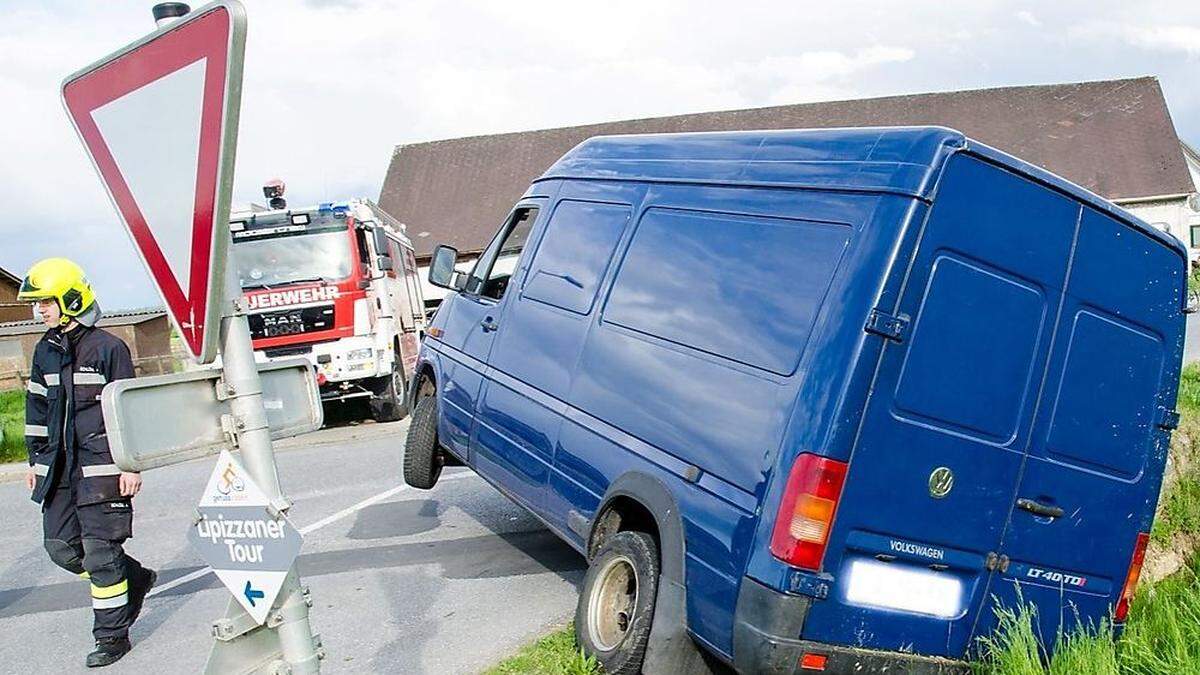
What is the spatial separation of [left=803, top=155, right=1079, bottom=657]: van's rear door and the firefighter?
3.65 m

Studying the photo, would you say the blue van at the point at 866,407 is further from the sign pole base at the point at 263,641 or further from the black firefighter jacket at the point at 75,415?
the black firefighter jacket at the point at 75,415

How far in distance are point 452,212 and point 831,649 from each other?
4033cm

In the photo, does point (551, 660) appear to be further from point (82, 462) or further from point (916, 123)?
point (916, 123)

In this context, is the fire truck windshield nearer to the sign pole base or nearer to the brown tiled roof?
the sign pole base

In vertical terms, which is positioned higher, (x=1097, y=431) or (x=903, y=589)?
(x=1097, y=431)

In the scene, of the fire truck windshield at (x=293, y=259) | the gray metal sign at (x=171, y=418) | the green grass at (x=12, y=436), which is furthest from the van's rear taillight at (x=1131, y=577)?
the green grass at (x=12, y=436)

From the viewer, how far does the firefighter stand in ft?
18.6

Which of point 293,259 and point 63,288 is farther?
point 293,259

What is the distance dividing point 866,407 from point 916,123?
4250 cm

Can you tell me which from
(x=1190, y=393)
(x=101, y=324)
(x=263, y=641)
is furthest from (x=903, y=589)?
(x=101, y=324)

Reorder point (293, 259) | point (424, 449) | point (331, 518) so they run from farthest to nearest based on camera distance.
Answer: point (293, 259) → point (331, 518) → point (424, 449)

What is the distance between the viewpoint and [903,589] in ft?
13.5

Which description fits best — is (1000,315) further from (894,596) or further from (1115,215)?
(894,596)

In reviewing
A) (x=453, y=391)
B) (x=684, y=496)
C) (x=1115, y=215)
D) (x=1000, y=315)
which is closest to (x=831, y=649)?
(x=684, y=496)
